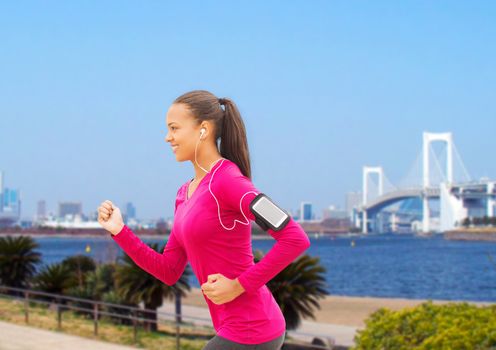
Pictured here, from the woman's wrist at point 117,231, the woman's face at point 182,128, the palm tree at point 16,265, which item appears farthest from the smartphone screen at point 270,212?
the palm tree at point 16,265

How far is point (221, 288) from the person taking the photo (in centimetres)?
200

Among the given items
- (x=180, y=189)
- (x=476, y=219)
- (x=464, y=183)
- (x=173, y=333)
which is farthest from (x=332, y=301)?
(x=476, y=219)

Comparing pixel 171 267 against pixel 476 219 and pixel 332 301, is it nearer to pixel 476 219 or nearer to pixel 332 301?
pixel 332 301

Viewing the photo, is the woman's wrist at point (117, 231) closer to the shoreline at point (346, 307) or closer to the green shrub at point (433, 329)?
the green shrub at point (433, 329)

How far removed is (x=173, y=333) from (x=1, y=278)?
45.8 ft

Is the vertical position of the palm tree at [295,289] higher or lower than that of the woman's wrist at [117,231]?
lower

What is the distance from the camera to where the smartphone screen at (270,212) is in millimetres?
1966

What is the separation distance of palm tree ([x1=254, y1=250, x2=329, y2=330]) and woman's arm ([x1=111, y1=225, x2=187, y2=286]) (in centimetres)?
1141

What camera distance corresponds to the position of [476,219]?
120500 millimetres

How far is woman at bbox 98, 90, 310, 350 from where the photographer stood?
200 cm

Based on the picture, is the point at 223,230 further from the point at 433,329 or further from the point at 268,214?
the point at 433,329

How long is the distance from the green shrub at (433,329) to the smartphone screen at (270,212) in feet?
13.2

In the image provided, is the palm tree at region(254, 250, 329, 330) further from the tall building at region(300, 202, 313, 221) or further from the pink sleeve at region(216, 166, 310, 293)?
the tall building at region(300, 202, 313, 221)

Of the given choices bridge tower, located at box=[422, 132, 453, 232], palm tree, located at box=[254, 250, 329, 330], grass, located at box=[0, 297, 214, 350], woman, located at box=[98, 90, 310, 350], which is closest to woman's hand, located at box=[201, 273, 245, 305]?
woman, located at box=[98, 90, 310, 350]
